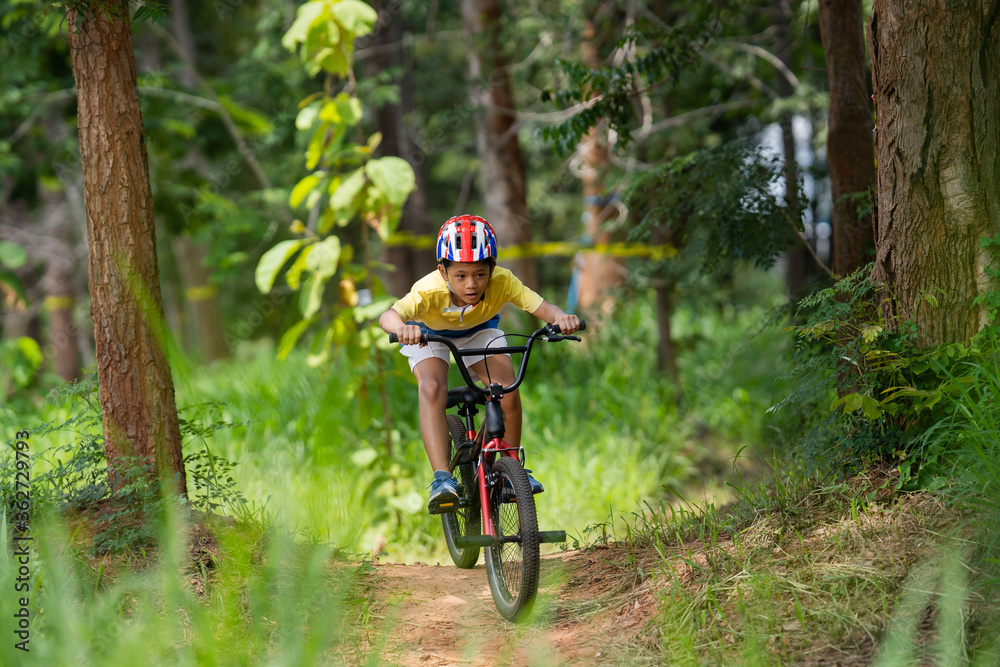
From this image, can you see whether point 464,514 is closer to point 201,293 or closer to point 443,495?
point 443,495

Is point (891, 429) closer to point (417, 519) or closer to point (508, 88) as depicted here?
point (417, 519)

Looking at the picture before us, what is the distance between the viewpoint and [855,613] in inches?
114

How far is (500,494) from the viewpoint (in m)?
3.70

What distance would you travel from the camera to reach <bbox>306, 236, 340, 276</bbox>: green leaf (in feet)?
19.1

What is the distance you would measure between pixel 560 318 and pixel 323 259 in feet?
8.57

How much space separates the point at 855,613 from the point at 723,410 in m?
6.36

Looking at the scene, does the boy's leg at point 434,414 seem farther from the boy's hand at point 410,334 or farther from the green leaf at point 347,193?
the green leaf at point 347,193

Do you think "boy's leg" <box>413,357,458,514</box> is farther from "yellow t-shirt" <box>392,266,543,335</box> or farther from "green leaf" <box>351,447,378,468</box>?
"green leaf" <box>351,447,378,468</box>

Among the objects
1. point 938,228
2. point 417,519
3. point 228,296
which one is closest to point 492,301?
point 938,228

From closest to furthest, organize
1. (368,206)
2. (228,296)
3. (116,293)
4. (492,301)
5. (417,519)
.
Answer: (116,293), (492,301), (368,206), (417,519), (228,296)

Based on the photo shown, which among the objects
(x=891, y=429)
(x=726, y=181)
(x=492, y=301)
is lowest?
(x=891, y=429)

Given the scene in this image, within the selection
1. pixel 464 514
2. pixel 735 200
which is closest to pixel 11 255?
pixel 464 514

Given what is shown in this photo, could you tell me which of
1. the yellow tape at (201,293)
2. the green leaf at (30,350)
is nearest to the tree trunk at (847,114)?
the green leaf at (30,350)

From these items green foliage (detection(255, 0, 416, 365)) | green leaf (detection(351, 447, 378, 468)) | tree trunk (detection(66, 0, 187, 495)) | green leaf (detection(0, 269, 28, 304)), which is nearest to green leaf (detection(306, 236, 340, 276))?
green foliage (detection(255, 0, 416, 365))
